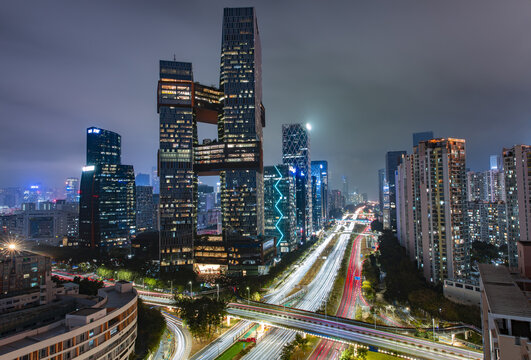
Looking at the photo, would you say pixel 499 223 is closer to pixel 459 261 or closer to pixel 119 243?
pixel 459 261

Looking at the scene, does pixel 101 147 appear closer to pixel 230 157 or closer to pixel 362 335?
pixel 230 157

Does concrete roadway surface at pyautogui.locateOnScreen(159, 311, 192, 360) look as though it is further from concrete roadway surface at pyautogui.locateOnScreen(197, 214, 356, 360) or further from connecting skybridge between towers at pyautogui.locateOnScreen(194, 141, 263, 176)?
connecting skybridge between towers at pyautogui.locateOnScreen(194, 141, 263, 176)

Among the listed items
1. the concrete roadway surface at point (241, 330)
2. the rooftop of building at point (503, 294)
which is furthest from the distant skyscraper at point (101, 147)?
the rooftop of building at point (503, 294)

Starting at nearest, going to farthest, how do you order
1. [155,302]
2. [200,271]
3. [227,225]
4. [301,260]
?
[155,302] < [200,271] < [227,225] < [301,260]

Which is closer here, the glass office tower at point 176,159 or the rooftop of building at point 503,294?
the rooftop of building at point 503,294

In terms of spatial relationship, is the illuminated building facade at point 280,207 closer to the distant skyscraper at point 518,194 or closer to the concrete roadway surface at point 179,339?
the concrete roadway surface at point 179,339

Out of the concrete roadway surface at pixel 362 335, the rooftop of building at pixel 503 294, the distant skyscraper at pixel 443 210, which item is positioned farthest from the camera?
the distant skyscraper at pixel 443 210

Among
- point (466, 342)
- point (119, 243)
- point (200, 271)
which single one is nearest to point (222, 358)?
point (466, 342)
